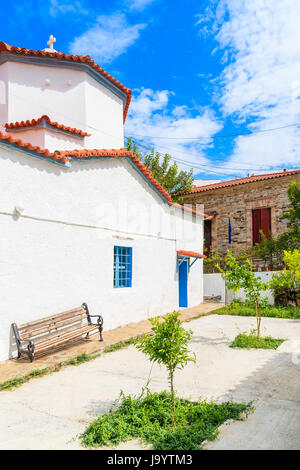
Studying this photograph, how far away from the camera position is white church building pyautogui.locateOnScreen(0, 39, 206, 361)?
7.18 meters

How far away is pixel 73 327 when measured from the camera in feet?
27.3

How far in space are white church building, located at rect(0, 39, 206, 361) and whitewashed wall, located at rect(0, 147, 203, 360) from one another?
2 cm

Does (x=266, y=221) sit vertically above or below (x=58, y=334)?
above

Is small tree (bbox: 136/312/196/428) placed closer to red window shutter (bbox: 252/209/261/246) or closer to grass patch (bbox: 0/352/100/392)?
grass patch (bbox: 0/352/100/392)

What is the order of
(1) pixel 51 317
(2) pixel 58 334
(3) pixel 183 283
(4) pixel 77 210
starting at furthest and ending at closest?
(3) pixel 183 283 < (4) pixel 77 210 < (1) pixel 51 317 < (2) pixel 58 334

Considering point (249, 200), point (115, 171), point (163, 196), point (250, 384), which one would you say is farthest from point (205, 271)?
point (250, 384)

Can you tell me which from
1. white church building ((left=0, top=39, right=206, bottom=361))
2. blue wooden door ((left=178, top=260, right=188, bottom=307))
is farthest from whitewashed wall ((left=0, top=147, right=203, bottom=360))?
blue wooden door ((left=178, top=260, right=188, bottom=307))

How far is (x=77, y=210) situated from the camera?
8703 mm

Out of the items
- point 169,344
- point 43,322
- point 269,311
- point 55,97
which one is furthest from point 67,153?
point 269,311

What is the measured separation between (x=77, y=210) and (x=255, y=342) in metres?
5.13

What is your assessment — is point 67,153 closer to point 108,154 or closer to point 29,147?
point 29,147

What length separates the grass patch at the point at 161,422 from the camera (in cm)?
369

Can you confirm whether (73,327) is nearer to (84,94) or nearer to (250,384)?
(250,384)
